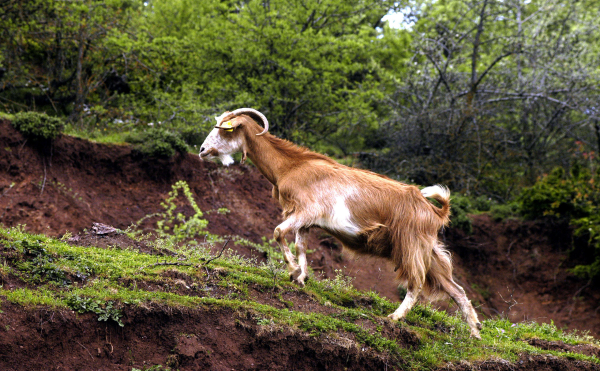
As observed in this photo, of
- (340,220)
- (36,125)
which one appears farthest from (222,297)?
(36,125)

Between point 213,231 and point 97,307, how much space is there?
709 centimetres

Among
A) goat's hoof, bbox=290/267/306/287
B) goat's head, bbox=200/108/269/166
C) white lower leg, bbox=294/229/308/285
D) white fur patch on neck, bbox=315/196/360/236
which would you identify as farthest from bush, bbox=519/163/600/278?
goat's head, bbox=200/108/269/166

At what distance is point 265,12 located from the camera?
51.6 feet

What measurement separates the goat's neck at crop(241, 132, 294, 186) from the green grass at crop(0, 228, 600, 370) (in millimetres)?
1302

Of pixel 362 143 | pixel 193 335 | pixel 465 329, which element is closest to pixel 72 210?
pixel 193 335

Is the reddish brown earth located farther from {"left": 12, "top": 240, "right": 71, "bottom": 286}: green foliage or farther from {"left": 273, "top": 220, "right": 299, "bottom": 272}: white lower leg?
{"left": 273, "top": 220, "right": 299, "bottom": 272}: white lower leg

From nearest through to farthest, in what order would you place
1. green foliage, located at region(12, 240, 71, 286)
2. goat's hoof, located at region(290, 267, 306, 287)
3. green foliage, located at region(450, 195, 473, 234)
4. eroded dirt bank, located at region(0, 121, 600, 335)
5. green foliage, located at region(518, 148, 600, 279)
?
green foliage, located at region(12, 240, 71, 286)
goat's hoof, located at region(290, 267, 306, 287)
eroded dirt bank, located at region(0, 121, 600, 335)
green foliage, located at region(518, 148, 600, 279)
green foliage, located at region(450, 195, 473, 234)

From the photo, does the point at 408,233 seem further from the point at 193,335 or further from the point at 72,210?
the point at 72,210

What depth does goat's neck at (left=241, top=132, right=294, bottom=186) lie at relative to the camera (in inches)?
281

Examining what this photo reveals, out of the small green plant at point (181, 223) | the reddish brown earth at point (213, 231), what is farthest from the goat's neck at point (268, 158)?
the small green plant at point (181, 223)

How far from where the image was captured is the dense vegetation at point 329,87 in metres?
13.9

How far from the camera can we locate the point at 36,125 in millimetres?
10703

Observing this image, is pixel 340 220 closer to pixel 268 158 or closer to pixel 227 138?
pixel 268 158

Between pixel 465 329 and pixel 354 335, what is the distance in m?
1.99
